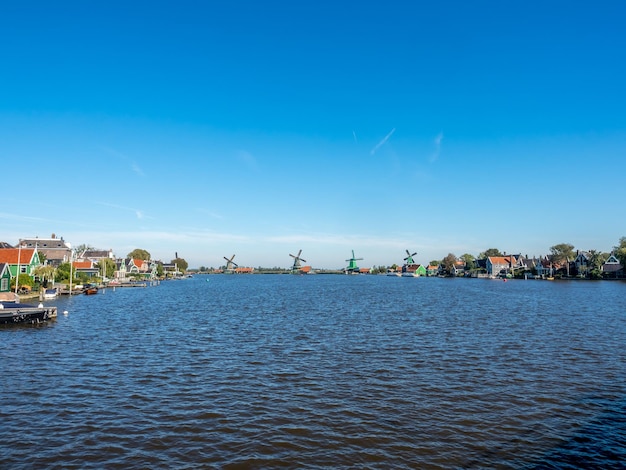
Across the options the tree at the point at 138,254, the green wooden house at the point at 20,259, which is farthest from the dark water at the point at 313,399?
the tree at the point at 138,254

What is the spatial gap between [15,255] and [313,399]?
73.0 m

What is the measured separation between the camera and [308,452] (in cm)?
1294

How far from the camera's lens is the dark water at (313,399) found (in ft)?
41.9

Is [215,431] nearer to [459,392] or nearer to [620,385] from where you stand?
[459,392]

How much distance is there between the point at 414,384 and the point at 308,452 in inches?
334

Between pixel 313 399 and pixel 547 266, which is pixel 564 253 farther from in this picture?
pixel 313 399

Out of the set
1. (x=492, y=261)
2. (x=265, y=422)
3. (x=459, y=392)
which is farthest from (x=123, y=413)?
(x=492, y=261)

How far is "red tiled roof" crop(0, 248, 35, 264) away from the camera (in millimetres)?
A: 69125

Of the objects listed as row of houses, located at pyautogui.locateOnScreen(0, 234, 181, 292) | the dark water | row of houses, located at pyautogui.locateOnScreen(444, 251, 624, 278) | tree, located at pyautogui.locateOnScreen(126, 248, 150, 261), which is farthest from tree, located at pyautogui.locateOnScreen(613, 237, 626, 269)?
tree, located at pyautogui.locateOnScreen(126, 248, 150, 261)

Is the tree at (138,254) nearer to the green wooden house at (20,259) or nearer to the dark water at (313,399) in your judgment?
the green wooden house at (20,259)

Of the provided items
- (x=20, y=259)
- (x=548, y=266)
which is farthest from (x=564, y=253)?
(x=20, y=259)

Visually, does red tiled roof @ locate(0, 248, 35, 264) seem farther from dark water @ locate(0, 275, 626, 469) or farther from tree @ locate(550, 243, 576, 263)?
tree @ locate(550, 243, 576, 263)

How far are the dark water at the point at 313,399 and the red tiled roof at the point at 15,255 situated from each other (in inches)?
1691

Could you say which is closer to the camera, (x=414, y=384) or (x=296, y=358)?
(x=414, y=384)
